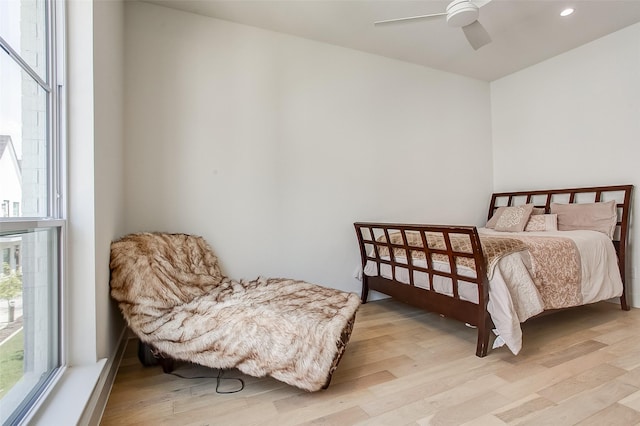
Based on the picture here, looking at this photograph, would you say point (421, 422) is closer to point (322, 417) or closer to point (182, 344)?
point (322, 417)

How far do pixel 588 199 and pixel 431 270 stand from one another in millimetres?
2267

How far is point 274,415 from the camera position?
1.44 meters

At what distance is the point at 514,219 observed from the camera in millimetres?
3453

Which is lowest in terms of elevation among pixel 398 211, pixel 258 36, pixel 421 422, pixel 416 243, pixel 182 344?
pixel 421 422

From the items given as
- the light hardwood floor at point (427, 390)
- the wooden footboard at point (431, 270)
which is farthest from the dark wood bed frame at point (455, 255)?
the light hardwood floor at point (427, 390)

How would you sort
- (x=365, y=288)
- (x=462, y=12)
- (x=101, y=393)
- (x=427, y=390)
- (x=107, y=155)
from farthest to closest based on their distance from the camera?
(x=365, y=288) → (x=462, y=12) → (x=107, y=155) → (x=427, y=390) → (x=101, y=393)

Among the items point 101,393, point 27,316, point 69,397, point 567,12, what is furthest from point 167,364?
point 567,12

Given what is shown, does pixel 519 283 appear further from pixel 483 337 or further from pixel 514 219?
pixel 514 219

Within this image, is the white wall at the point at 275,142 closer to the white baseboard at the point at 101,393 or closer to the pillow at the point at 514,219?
the pillow at the point at 514,219

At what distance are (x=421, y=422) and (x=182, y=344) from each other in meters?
1.21

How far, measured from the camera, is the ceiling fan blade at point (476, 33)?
2.07m

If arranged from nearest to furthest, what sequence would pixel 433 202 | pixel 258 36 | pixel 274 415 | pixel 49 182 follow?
pixel 49 182 < pixel 274 415 < pixel 258 36 < pixel 433 202

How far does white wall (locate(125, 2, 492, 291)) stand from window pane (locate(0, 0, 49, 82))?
1175 mm

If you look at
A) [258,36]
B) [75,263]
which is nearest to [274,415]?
[75,263]
